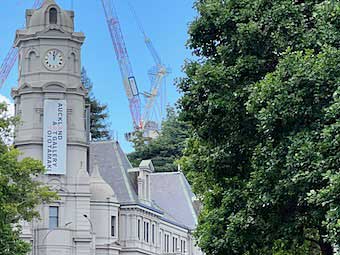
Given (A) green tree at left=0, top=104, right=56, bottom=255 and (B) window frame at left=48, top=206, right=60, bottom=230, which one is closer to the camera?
(A) green tree at left=0, top=104, right=56, bottom=255

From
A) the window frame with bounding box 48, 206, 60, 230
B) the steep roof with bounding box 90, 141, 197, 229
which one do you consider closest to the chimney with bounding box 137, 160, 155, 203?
the steep roof with bounding box 90, 141, 197, 229

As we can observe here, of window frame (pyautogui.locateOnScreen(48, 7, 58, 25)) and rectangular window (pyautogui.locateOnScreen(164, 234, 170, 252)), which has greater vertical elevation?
window frame (pyautogui.locateOnScreen(48, 7, 58, 25))

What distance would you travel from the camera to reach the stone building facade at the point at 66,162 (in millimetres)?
75312

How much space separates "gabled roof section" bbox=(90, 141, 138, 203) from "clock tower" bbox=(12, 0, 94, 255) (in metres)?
5.23

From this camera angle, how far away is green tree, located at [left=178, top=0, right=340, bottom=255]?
76.5 ft

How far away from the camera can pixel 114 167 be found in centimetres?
8356

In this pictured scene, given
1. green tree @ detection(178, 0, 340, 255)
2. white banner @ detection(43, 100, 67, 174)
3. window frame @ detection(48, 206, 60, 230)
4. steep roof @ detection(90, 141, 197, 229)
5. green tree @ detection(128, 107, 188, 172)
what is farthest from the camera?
green tree @ detection(128, 107, 188, 172)

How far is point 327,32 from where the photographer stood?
24203 millimetres

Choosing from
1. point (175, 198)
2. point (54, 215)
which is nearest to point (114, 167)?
point (54, 215)

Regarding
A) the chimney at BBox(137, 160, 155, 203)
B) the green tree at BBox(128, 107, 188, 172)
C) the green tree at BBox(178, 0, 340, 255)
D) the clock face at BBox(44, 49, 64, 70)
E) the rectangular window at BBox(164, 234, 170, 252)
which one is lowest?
the green tree at BBox(178, 0, 340, 255)

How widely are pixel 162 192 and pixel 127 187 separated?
1343cm

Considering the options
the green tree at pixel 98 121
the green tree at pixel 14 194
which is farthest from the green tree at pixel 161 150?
the green tree at pixel 14 194

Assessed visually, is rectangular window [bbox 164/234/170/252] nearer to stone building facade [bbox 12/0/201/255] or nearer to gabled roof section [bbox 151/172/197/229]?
stone building facade [bbox 12/0/201/255]

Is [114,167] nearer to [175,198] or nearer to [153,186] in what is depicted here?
[153,186]
